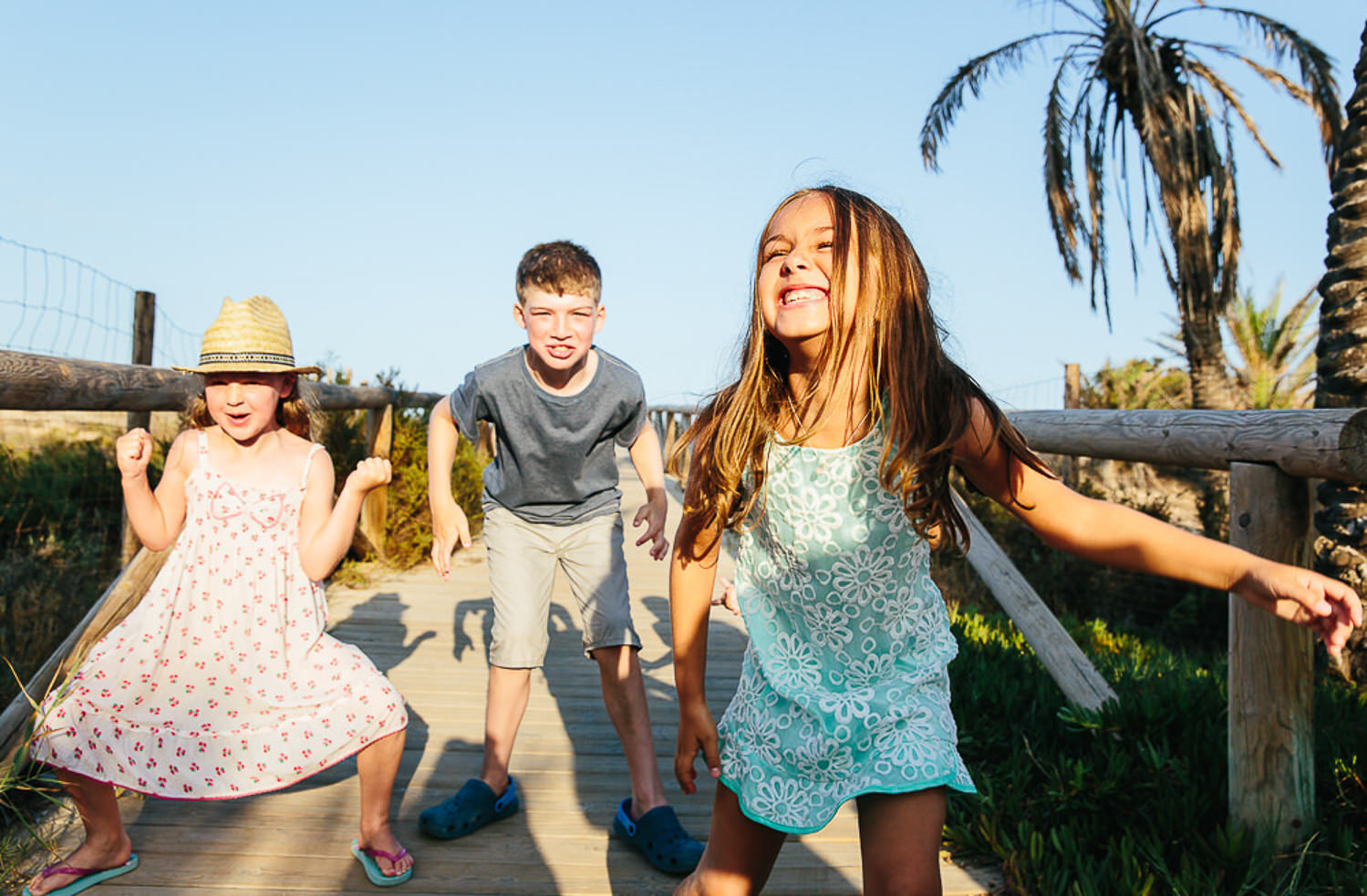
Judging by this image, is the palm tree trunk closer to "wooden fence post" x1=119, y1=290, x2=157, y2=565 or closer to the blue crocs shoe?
the blue crocs shoe

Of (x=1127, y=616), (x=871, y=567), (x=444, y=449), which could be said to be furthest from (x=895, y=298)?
(x=1127, y=616)

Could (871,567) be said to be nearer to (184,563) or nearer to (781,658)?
(781,658)

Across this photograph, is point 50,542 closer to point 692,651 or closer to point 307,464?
point 307,464

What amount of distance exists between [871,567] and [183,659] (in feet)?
5.90

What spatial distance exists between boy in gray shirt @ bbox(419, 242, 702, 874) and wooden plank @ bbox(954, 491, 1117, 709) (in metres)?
1.21

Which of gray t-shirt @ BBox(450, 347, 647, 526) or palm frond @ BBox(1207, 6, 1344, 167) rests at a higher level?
palm frond @ BBox(1207, 6, 1344, 167)

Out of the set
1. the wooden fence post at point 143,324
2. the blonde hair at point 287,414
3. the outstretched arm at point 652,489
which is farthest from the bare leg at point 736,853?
the wooden fence post at point 143,324

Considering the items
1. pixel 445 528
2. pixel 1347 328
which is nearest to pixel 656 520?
pixel 445 528

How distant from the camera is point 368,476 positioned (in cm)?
255

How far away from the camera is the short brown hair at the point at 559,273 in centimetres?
289

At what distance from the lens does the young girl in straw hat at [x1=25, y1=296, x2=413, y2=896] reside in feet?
8.05

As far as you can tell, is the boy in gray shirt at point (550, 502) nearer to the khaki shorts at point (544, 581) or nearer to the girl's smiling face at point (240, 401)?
the khaki shorts at point (544, 581)

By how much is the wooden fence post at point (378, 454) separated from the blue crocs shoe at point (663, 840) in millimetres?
5152

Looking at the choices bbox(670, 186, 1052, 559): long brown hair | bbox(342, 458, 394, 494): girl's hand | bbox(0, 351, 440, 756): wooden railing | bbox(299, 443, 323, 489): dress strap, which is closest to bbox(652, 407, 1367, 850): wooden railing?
bbox(670, 186, 1052, 559): long brown hair
